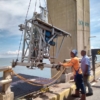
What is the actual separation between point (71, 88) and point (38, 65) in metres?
1.73

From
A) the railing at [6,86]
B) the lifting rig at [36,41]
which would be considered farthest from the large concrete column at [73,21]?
the railing at [6,86]

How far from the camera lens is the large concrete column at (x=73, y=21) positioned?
39.8 feet

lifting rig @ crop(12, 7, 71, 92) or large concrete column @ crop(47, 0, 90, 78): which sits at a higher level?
large concrete column @ crop(47, 0, 90, 78)

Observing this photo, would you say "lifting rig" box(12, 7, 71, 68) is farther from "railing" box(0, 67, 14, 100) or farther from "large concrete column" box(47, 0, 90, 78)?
"large concrete column" box(47, 0, 90, 78)

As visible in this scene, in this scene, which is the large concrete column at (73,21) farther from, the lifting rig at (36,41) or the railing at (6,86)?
the railing at (6,86)

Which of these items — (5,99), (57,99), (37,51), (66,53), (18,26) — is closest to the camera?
(5,99)

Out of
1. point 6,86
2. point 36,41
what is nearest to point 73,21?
point 36,41

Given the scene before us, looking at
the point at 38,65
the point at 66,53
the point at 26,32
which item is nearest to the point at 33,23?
the point at 26,32

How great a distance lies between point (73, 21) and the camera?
12250mm

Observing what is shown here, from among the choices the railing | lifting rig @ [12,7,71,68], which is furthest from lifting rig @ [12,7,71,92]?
the railing

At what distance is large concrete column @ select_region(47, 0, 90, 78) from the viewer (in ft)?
39.8

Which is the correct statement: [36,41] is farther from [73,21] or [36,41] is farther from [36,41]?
[73,21]

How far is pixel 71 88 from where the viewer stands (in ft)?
15.9

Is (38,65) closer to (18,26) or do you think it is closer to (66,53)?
(18,26)
